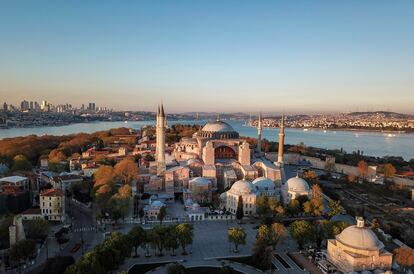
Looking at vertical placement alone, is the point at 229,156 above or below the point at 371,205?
above

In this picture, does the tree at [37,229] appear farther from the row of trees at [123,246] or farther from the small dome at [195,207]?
the small dome at [195,207]

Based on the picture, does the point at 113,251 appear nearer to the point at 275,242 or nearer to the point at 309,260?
the point at 275,242

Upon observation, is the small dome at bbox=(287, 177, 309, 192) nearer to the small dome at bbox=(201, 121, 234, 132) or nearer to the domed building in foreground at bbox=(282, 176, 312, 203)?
the domed building in foreground at bbox=(282, 176, 312, 203)

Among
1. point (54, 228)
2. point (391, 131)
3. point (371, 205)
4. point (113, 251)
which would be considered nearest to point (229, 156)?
point (371, 205)

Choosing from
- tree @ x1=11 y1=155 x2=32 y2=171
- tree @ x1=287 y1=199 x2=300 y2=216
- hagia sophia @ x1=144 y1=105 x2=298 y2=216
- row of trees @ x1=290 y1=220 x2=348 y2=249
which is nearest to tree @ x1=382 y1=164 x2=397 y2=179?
Result: hagia sophia @ x1=144 y1=105 x2=298 y2=216

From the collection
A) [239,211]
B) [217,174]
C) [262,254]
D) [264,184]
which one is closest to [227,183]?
[217,174]
